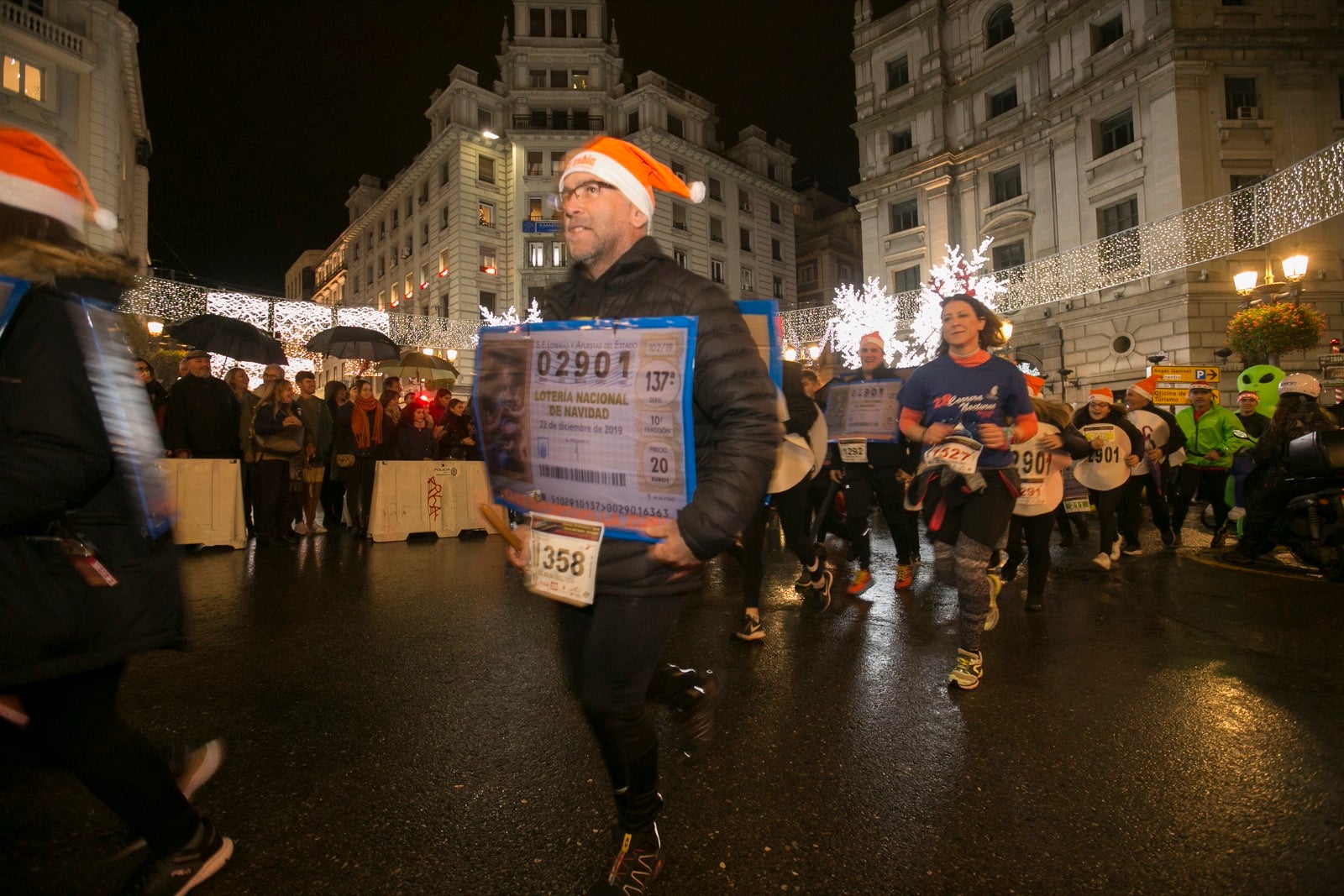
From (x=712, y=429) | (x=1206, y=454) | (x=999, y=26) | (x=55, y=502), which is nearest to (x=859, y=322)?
(x=999, y=26)

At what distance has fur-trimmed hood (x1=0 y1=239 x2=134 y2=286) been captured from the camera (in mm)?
1733

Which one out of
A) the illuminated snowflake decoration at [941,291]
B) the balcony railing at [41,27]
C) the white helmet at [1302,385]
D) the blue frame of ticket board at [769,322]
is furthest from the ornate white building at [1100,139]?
the balcony railing at [41,27]

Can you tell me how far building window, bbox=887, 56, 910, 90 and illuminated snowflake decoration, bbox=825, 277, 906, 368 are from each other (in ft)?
36.4

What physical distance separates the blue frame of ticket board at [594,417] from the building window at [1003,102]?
113 feet

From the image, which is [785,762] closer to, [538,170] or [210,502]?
[210,502]

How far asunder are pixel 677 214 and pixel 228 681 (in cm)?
4497

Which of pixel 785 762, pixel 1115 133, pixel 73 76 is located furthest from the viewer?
pixel 1115 133

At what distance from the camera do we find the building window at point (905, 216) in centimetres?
3394

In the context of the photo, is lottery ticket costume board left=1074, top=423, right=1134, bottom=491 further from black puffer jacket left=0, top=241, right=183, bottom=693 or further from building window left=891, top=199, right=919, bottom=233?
building window left=891, top=199, right=919, bottom=233

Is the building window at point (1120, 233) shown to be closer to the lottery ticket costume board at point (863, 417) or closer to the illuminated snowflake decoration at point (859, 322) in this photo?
the illuminated snowflake decoration at point (859, 322)

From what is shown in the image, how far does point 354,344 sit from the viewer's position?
14102 mm

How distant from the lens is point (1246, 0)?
2422 cm

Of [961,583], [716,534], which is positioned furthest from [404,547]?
[716,534]

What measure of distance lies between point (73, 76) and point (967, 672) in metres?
33.9
